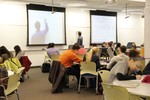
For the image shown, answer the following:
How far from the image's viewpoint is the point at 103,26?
1409 centimetres

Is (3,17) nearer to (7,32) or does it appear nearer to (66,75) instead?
(7,32)

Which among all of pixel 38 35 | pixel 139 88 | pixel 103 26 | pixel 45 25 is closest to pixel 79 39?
pixel 45 25

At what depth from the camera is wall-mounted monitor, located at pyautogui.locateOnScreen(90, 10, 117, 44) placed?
44.2 feet

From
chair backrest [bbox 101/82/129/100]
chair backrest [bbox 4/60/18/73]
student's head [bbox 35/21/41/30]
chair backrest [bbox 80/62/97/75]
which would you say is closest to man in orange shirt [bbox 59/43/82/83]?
chair backrest [bbox 80/62/97/75]

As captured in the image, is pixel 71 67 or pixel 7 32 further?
pixel 7 32

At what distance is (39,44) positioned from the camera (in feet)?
37.0

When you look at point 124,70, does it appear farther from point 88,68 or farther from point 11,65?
point 11,65

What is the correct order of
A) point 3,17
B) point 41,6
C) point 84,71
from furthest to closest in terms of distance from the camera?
point 41,6 → point 3,17 → point 84,71

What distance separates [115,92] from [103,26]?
11422 millimetres

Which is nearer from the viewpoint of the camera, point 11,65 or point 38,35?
point 11,65

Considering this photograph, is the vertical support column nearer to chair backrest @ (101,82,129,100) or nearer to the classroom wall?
chair backrest @ (101,82,129,100)

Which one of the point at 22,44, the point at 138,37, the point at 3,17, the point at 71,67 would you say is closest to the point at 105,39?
the point at 138,37

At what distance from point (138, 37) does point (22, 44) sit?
9096 millimetres

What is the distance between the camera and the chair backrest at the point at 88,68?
5915 millimetres
